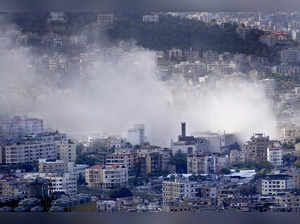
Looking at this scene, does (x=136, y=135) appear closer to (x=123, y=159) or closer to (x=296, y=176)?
(x=123, y=159)

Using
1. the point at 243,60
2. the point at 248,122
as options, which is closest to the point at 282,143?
the point at 248,122

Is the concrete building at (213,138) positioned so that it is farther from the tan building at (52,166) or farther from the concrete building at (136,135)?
the tan building at (52,166)

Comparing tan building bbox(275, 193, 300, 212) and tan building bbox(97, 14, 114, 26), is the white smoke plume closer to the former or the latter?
tan building bbox(97, 14, 114, 26)

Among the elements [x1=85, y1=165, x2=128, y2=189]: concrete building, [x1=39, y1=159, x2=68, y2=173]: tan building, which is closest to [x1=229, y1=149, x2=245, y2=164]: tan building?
[x1=85, y1=165, x2=128, y2=189]: concrete building

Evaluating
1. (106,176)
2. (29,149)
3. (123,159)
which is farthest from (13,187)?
(123,159)

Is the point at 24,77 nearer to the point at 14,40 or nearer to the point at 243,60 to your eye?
the point at 14,40

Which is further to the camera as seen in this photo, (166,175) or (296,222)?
(166,175)
